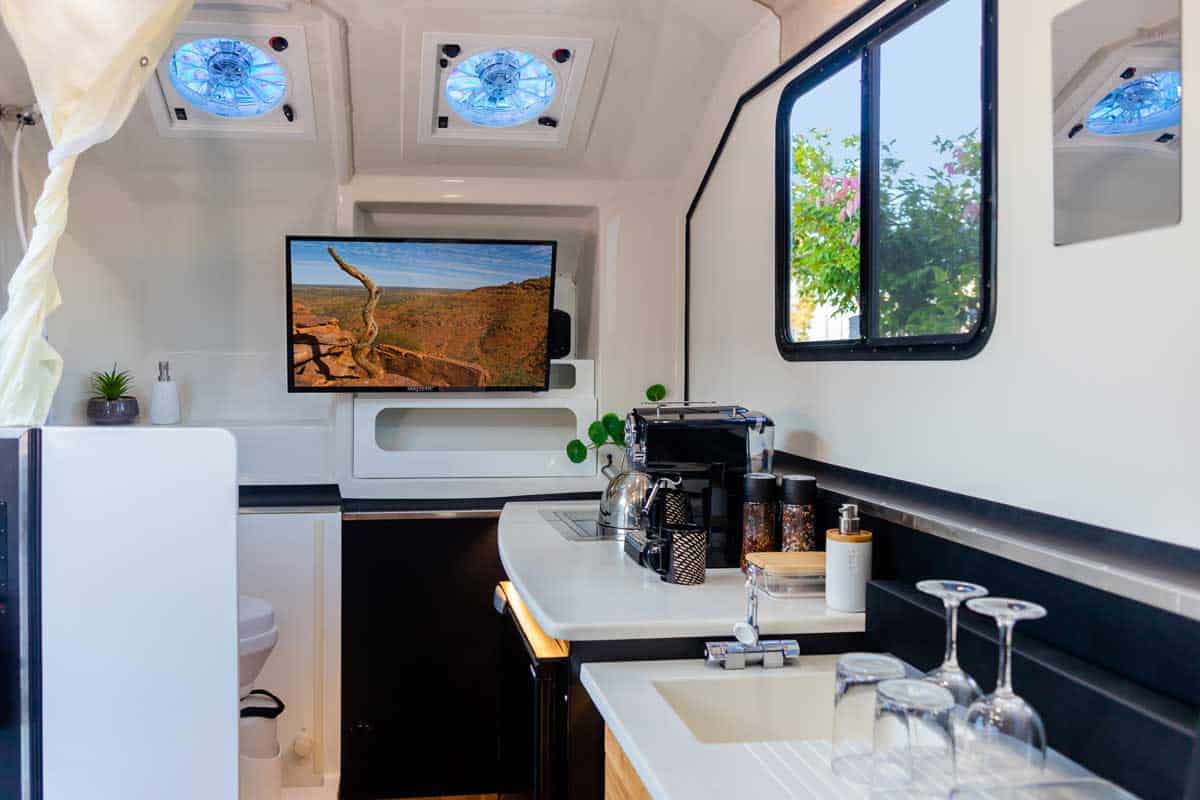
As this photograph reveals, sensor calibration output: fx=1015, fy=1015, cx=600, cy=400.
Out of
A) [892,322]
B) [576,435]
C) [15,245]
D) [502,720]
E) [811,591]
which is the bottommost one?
[502,720]

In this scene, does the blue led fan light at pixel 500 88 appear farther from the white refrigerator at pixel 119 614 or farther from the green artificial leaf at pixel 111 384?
the white refrigerator at pixel 119 614

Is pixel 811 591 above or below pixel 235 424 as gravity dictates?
below

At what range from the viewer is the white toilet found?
9.19 ft

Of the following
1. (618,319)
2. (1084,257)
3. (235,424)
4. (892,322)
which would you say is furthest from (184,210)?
(1084,257)

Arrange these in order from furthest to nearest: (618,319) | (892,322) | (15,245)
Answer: (618,319) < (15,245) < (892,322)

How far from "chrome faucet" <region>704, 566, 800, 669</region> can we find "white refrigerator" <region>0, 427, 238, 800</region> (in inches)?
33.6

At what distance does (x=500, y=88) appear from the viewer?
3336 mm

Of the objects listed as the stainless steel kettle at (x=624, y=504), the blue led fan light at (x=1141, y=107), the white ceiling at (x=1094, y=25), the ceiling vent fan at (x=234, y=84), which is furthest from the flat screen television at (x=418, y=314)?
the blue led fan light at (x=1141, y=107)

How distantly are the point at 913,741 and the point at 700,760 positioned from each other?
275 mm

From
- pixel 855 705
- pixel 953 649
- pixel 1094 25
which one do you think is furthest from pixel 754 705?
pixel 1094 25

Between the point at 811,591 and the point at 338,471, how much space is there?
2040mm

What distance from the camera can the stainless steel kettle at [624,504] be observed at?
267cm

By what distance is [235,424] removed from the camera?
3.70 meters

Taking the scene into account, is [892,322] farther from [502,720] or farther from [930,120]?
[502,720]
